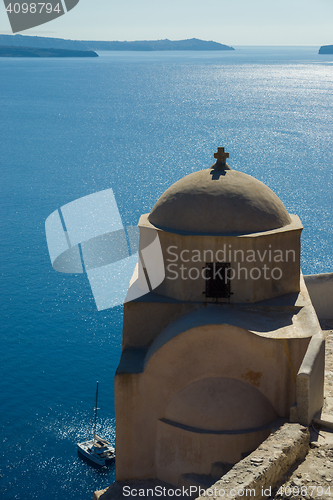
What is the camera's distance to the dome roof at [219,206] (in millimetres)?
10117

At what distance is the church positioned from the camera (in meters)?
9.15

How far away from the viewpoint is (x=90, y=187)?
49.2 meters

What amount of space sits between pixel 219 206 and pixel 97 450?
1357 centimetres

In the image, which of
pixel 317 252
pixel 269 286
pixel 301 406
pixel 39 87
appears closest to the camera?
pixel 301 406

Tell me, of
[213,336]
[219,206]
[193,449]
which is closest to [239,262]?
[219,206]

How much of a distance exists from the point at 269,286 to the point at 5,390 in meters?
16.7

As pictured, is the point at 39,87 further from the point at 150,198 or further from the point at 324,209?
the point at 324,209

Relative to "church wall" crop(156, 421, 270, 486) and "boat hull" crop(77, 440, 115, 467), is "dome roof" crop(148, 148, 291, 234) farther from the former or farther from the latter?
"boat hull" crop(77, 440, 115, 467)

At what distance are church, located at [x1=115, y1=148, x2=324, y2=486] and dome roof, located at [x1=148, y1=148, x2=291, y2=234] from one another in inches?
0.8

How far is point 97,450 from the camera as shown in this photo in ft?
66.3

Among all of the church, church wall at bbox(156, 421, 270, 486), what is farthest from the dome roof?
church wall at bbox(156, 421, 270, 486)

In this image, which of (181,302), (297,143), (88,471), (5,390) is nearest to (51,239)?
(5,390)

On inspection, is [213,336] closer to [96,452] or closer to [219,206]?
[219,206]

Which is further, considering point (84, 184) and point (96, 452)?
point (84, 184)
